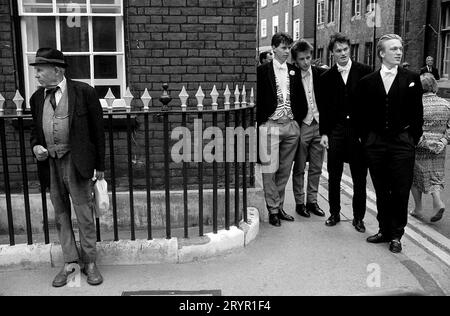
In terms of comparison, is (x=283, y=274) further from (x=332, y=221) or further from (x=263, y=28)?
(x=263, y=28)

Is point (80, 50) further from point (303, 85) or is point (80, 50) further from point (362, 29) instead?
point (362, 29)

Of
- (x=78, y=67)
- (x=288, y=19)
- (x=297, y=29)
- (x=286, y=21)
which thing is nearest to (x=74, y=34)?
(x=78, y=67)

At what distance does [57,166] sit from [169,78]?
187 cm

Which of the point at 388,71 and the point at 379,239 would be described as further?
the point at 379,239

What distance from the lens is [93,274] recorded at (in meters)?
4.12

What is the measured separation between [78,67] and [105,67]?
0.30 metres

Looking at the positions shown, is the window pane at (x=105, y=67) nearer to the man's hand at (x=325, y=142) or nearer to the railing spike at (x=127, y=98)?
the railing spike at (x=127, y=98)

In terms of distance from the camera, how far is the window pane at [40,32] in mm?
5527

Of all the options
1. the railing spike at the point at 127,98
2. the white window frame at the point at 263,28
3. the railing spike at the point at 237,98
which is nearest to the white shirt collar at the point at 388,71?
the railing spike at the point at 237,98

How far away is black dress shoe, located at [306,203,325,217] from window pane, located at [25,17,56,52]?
3.52 m

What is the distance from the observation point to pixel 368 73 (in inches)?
212

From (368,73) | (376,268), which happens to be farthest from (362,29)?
(376,268)

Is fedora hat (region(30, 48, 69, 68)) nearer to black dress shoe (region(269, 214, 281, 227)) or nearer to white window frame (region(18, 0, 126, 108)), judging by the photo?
white window frame (region(18, 0, 126, 108))

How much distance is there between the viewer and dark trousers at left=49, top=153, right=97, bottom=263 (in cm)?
405
